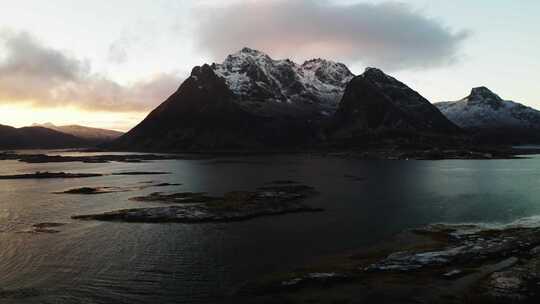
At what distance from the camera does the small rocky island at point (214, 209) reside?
8469 centimetres

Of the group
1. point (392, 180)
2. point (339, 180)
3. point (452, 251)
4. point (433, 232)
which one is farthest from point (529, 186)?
point (452, 251)

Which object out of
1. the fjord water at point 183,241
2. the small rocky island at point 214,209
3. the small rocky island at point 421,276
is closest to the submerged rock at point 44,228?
the fjord water at point 183,241

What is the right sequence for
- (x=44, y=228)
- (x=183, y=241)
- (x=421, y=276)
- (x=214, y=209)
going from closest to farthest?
(x=421, y=276)
(x=183, y=241)
(x=44, y=228)
(x=214, y=209)

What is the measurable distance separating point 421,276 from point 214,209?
49.1 metres

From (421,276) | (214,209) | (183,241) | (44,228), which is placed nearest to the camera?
(421,276)

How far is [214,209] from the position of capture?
91125 millimetres

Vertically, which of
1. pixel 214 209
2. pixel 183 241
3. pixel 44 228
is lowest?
pixel 183 241

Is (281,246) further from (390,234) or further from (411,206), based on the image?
(411,206)

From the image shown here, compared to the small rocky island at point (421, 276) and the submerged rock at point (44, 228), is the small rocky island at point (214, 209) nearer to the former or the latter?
the submerged rock at point (44, 228)

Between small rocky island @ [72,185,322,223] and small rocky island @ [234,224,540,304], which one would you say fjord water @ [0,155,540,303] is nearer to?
small rocky island @ [72,185,322,223]

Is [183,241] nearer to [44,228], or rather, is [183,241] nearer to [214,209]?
[214,209]

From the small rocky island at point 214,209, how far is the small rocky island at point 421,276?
106 feet

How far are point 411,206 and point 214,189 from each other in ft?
181

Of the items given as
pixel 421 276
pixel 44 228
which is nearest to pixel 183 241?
pixel 44 228
